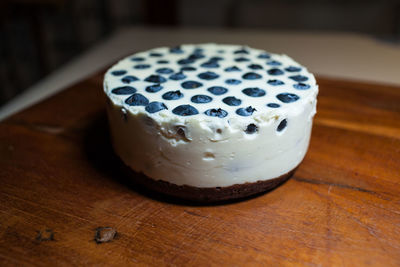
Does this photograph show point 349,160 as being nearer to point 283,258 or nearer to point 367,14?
point 283,258

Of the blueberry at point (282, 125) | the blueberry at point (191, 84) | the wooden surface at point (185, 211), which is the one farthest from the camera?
the blueberry at point (191, 84)

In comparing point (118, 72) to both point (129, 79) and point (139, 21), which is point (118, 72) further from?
point (139, 21)

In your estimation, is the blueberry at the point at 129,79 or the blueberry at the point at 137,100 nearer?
the blueberry at the point at 137,100

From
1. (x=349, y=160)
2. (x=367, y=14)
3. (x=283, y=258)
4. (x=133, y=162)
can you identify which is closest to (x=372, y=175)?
(x=349, y=160)

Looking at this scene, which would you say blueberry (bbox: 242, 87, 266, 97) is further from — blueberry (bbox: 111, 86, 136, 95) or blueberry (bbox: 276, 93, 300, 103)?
blueberry (bbox: 111, 86, 136, 95)

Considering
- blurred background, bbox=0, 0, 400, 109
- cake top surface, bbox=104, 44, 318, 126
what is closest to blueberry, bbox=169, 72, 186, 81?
cake top surface, bbox=104, 44, 318, 126

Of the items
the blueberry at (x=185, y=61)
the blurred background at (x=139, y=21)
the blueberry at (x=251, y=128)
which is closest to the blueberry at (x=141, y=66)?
the blueberry at (x=185, y=61)

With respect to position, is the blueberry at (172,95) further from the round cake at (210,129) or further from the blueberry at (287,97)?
the blueberry at (287,97)

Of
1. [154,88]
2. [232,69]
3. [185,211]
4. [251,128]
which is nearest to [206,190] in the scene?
[185,211]
